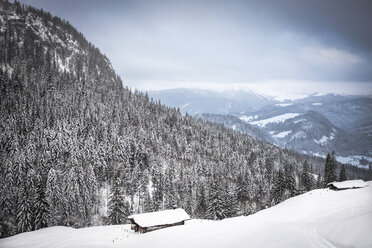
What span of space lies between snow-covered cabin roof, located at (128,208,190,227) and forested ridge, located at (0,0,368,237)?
53.4ft

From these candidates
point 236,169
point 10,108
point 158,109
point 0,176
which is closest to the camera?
point 0,176

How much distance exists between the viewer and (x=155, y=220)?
146 ft

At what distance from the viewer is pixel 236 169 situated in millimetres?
152125

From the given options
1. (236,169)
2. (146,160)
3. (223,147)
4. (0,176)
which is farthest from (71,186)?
(223,147)

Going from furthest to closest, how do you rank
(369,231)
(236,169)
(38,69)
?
(38,69), (236,169), (369,231)

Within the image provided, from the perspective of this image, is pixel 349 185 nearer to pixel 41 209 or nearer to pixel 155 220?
pixel 155 220

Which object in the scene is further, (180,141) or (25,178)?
(180,141)

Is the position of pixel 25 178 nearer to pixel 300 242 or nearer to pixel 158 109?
pixel 300 242

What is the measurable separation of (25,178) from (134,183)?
132ft

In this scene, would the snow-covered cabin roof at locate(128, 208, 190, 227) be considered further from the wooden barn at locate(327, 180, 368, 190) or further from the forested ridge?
the wooden barn at locate(327, 180, 368, 190)

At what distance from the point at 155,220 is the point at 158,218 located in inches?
Answer: 41.4

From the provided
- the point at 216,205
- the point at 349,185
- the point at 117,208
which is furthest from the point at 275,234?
the point at 349,185

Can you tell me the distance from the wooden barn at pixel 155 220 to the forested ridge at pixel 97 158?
53.6ft

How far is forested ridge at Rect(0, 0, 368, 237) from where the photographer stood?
73.2 m
